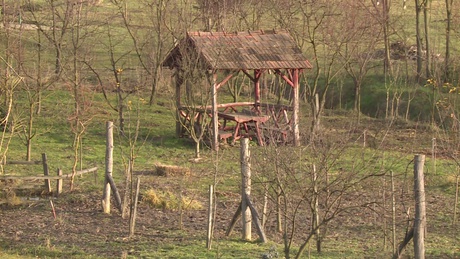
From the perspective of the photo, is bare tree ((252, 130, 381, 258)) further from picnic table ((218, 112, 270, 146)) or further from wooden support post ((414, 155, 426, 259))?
picnic table ((218, 112, 270, 146))

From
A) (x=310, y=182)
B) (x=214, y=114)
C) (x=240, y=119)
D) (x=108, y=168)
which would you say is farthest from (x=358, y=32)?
(x=310, y=182)

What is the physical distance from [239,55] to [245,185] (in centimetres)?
1085

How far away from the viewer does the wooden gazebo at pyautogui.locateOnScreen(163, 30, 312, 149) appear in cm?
2186

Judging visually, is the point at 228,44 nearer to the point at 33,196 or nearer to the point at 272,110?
the point at 272,110

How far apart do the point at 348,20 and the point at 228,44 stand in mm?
9511

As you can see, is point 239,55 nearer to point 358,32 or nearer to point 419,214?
point 358,32

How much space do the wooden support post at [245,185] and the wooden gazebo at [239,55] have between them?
8.98 metres

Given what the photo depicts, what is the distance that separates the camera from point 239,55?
73.8 ft

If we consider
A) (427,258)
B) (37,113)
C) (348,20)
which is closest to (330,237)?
(427,258)

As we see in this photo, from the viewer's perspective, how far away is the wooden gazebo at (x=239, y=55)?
861 inches

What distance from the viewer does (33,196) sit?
1522 centimetres

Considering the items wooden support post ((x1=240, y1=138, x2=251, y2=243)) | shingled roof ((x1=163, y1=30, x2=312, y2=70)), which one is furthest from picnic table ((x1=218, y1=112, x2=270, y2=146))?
wooden support post ((x1=240, y1=138, x2=251, y2=243))

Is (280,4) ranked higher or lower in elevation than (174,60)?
higher

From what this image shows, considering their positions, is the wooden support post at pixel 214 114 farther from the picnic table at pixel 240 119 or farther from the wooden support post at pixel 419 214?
the wooden support post at pixel 419 214
